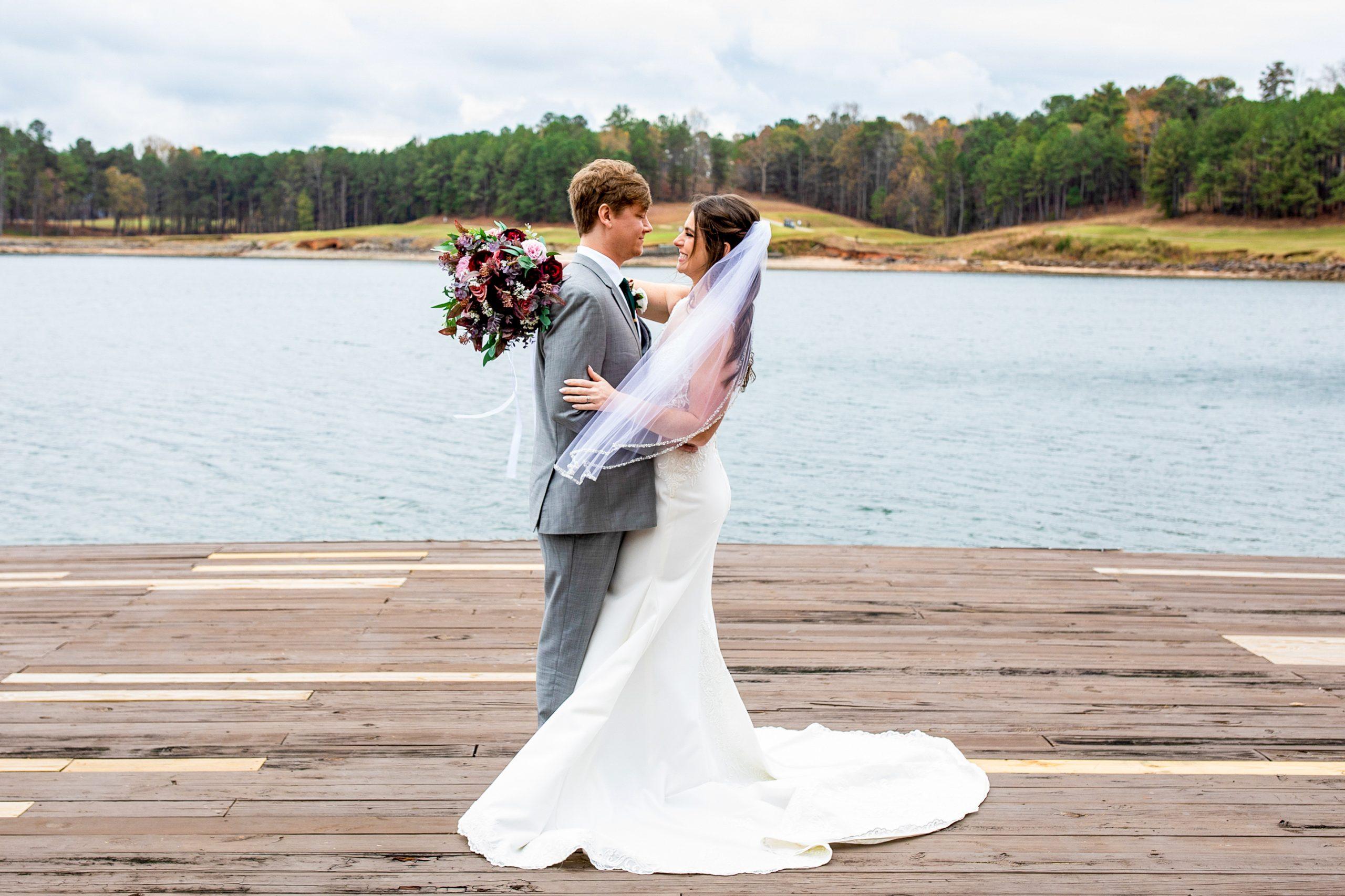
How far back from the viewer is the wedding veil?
3143mm

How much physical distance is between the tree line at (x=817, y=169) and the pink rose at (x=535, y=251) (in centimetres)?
9326

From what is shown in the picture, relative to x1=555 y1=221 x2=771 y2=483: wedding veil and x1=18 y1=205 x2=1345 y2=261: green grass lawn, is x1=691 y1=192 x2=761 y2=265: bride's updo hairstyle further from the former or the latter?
x1=18 y1=205 x2=1345 y2=261: green grass lawn

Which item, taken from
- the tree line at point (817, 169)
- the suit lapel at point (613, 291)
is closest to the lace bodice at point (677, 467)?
the suit lapel at point (613, 291)

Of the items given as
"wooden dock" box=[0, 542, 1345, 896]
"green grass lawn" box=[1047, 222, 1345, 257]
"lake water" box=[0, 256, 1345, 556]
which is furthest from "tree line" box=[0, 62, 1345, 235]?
"wooden dock" box=[0, 542, 1345, 896]

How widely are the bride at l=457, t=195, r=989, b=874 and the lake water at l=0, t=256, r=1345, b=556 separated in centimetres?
109

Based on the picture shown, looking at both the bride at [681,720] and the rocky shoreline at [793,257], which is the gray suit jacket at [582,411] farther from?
the rocky shoreline at [793,257]

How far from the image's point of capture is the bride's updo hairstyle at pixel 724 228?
325cm

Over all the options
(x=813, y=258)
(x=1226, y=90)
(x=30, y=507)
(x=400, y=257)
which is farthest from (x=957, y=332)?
(x=1226, y=90)

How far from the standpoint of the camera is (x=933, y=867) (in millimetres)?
3086

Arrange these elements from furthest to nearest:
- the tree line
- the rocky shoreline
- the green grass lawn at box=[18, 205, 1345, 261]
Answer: the tree line, the green grass lawn at box=[18, 205, 1345, 261], the rocky shoreline

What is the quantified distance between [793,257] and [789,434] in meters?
69.0

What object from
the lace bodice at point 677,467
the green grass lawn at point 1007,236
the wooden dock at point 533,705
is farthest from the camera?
the green grass lawn at point 1007,236

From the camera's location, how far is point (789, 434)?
19516 mm

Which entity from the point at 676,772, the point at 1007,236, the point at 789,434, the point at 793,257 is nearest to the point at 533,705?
the point at 676,772
